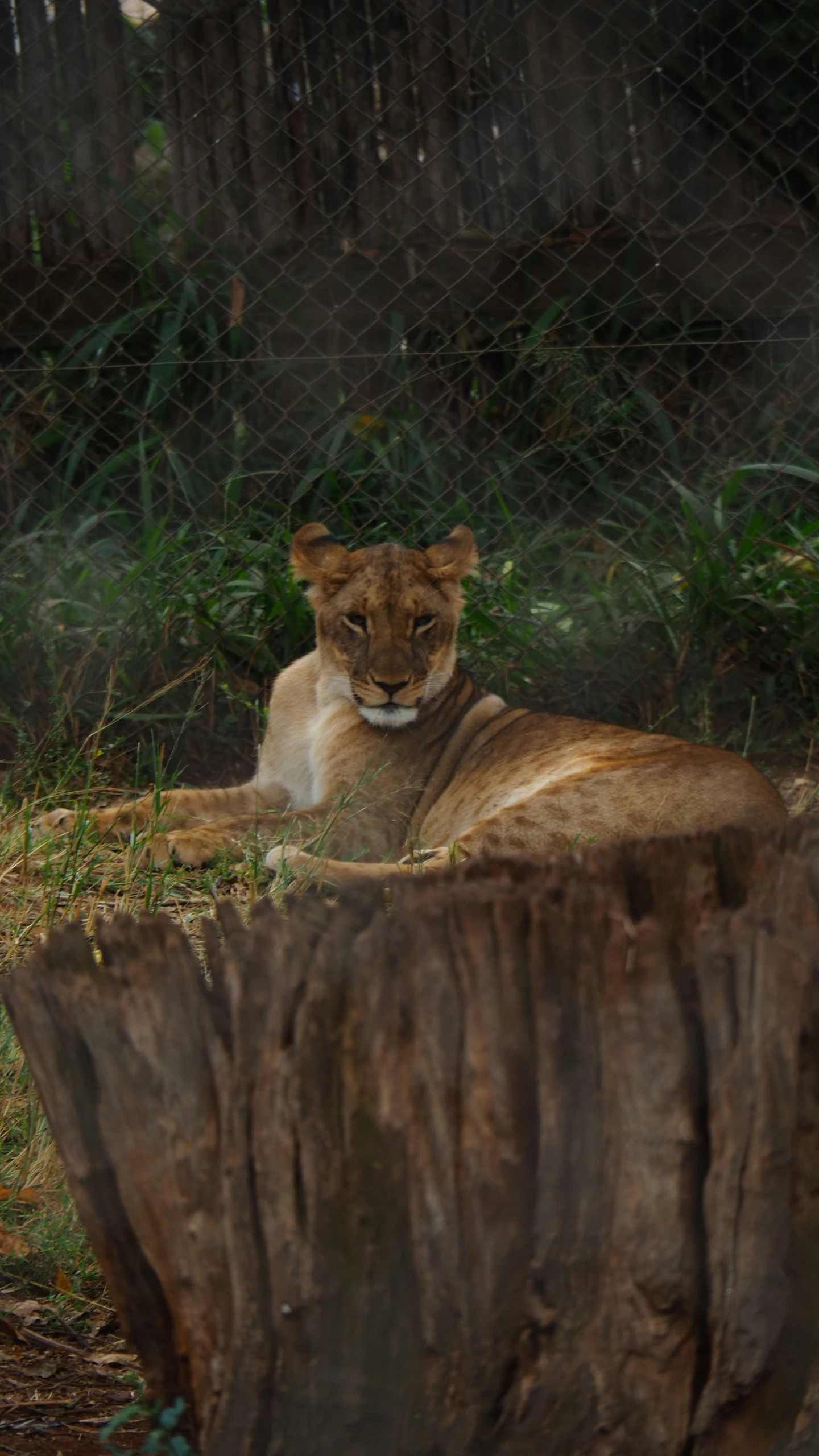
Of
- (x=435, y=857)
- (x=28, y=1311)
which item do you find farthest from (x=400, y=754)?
(x=28, y=1311)

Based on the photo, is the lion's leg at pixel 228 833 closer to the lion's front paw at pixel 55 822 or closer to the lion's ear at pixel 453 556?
the lion's front paw at pixel 55 822

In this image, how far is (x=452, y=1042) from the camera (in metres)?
1.34

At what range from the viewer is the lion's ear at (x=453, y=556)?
4.48 meters

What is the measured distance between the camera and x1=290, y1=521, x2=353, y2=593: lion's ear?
4.45 meters

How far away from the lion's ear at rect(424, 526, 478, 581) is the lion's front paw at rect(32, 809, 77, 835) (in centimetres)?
132

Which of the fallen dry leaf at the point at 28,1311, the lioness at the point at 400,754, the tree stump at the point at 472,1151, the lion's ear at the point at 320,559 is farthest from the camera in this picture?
the lion's ear at the point at 320,559

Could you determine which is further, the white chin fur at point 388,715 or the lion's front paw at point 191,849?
the white chin fur at point 388,715

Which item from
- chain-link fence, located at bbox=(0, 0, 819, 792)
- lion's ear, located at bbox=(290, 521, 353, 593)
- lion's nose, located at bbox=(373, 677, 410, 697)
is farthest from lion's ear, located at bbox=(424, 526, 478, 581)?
chain-link fence, located at bbox=(0, 0, 819, 792)

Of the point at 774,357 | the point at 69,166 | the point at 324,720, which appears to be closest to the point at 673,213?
the point at 774,357

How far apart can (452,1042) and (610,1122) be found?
0.56 ft

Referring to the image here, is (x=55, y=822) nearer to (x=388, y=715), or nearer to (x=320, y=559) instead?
(x=388, y=715)

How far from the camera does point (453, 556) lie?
14.8ft

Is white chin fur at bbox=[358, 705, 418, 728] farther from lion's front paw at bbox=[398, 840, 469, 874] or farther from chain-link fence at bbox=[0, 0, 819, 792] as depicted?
chain-link fence at bbox=[0, 0, 819, 792]

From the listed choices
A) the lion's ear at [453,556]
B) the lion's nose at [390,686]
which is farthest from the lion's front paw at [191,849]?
the lion's ear at [453,556]
